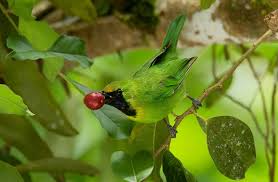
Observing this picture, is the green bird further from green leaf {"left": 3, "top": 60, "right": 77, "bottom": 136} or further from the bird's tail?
green leaf {"left": 3, "top": 60, "right": 77, "bottom": 136}

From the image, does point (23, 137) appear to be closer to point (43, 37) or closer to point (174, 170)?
point (43, 37)

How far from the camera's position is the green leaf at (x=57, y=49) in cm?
76

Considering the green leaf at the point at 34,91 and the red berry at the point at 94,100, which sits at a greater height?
the red berry at the point at 94,100

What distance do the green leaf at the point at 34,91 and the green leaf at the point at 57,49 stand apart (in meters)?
0.07

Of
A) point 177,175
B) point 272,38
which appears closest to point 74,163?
point 177,175

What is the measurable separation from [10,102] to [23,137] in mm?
325

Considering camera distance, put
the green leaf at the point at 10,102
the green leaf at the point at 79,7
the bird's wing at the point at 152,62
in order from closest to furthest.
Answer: the green leaf at the point at 10,102
the bird's wing at the point at 152,62
the green leaf at the point at 79,7

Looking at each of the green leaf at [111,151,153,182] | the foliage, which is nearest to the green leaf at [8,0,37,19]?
the foliage

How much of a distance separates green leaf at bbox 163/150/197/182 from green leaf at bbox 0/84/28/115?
7.9 inches

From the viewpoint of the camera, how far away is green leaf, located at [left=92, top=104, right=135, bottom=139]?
0.82 meters

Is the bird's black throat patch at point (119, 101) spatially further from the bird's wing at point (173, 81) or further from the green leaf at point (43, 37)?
the green leaf at point (43, 37)

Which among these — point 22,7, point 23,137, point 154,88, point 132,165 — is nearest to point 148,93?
point 154,88

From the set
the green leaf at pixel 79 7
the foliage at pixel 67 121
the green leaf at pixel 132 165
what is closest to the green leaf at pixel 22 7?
the foliage at pixel 67 121

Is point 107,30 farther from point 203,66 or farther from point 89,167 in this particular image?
point 203,66
